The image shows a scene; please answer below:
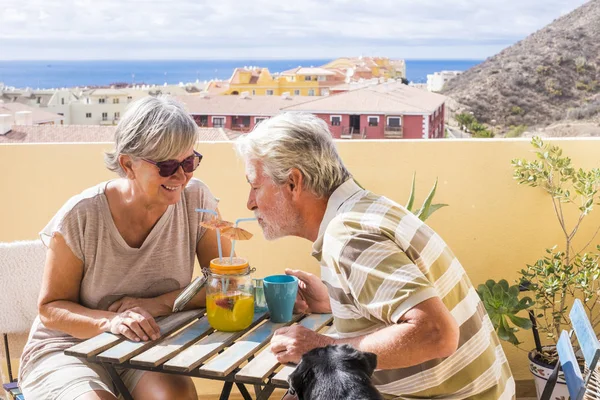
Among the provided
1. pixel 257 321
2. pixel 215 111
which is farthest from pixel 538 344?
pixel 215 111

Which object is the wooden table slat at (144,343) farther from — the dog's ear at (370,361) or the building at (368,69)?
the building at (368,69)

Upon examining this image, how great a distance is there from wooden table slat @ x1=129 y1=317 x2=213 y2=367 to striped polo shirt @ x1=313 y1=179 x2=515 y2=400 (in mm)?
406

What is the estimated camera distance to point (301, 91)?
1582 inches

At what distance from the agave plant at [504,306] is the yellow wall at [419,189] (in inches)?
9.5

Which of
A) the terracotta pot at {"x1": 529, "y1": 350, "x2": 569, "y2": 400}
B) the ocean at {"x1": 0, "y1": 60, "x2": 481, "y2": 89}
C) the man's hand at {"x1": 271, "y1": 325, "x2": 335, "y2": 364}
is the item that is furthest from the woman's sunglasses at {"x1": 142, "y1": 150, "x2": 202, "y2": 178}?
the ocean at {"x1": 0, "y1": 60, "x2": 481, "y2": 89}

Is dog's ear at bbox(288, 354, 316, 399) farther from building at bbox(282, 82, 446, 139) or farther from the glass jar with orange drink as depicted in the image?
building at bbox(282, 82, 446, 139)

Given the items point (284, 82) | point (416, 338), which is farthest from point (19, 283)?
point (284, 82)

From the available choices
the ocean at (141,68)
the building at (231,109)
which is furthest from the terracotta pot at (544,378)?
the ocean at (141,68)

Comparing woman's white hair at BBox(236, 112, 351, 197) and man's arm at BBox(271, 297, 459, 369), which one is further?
woman's white hair at BBox(236, 112, 351, 197)

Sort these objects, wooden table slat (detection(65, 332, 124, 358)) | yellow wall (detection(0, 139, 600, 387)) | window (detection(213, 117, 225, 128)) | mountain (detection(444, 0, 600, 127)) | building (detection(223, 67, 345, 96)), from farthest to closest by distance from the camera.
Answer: building (detection(223, 67, 345, 96)), window (detection(213, 117, 225, 128)), mountain (detection(444, 0, 600, 127)), yellow wall (detection(0, 139, 600, 387)), wooden table slat (detection(65, 332, 124, 358))

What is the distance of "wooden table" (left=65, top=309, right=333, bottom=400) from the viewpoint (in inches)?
58.8

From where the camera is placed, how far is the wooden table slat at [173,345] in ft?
5.07

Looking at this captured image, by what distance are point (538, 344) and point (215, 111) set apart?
2711 cm

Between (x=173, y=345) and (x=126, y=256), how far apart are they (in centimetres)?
36
